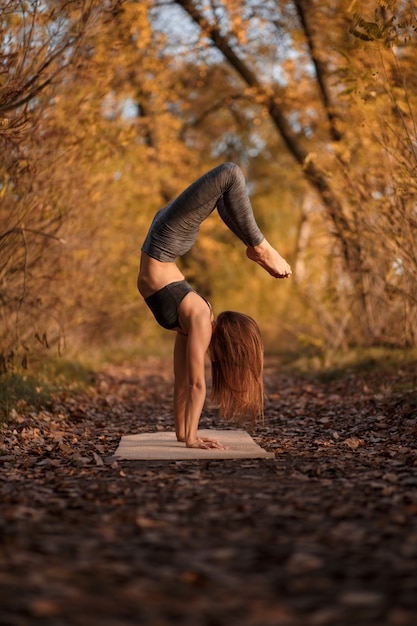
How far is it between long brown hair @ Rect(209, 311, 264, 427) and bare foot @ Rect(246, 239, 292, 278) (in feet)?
1.22

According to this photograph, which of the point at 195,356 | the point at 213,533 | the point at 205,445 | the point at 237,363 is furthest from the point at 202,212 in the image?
the point at 213,533

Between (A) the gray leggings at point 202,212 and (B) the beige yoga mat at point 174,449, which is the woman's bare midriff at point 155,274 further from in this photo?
(B) the beige yoga mat at point 174,449

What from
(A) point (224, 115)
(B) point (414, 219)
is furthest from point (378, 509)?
(A) point (224, 115)

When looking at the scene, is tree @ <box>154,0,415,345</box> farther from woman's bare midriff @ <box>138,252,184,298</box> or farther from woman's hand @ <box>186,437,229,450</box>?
woman's hand @ <box>186,437,229,450</box>

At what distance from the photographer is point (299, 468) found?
5.02m

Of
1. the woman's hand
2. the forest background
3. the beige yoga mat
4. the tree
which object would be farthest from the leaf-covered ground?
the tree

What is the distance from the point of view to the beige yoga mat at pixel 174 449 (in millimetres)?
5371

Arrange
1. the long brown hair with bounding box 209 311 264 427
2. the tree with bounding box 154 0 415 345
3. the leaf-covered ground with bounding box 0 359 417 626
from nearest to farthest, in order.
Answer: the leaf-covered ground with bounding box 0 359 417 626 < the long brown hair with bounding box 209 311 264 427 < the tree with bounding box 154 0 415 345

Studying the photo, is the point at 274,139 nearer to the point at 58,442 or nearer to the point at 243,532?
the point at 58,442

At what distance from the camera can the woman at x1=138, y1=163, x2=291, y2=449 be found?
549 centimetres

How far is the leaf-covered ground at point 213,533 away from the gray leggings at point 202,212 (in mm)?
1375

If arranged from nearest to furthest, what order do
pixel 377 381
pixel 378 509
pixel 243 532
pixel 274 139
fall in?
pixel 243 532, pixel 378 509, pixel 377 381, pixel 274 139

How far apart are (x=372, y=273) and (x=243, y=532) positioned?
25.2ft

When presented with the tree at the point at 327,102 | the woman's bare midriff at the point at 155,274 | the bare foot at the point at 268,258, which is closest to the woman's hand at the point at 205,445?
the woman's bare midriff at the point at 155,274
